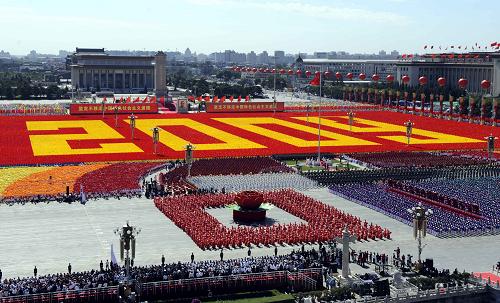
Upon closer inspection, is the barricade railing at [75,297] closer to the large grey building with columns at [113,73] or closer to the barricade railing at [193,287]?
the barricade railing at [193,287]

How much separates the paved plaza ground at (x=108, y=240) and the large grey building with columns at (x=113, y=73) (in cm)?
14199

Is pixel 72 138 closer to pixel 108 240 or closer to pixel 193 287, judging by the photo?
pixel 108 240

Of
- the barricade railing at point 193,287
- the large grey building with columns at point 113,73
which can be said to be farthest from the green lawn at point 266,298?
the large grey building with columns at point 113,73

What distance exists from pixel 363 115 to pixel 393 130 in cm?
2436

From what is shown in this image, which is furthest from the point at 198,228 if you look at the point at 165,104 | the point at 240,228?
the point at 165,104

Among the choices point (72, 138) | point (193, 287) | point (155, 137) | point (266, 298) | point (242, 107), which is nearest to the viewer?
point (266, 298)

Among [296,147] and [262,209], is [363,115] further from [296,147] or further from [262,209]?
[262,209]

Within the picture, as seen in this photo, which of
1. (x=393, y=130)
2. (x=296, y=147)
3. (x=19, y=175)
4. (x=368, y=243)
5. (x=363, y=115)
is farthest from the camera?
(x=363, y=115)

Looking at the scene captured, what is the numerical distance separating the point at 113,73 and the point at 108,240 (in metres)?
156

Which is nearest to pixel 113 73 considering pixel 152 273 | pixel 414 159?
pixel 414 159

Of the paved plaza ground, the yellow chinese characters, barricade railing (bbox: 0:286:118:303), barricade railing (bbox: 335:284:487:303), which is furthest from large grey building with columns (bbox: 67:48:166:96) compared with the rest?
barricade railing (bbox: 335:284:487:303)

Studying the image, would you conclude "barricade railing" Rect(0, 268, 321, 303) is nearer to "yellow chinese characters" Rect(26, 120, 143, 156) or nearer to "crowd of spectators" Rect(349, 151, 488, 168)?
"crowd of spectators" Rect(349, 151, 488, 168)

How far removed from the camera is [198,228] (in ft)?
148

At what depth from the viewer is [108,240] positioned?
143 ft
